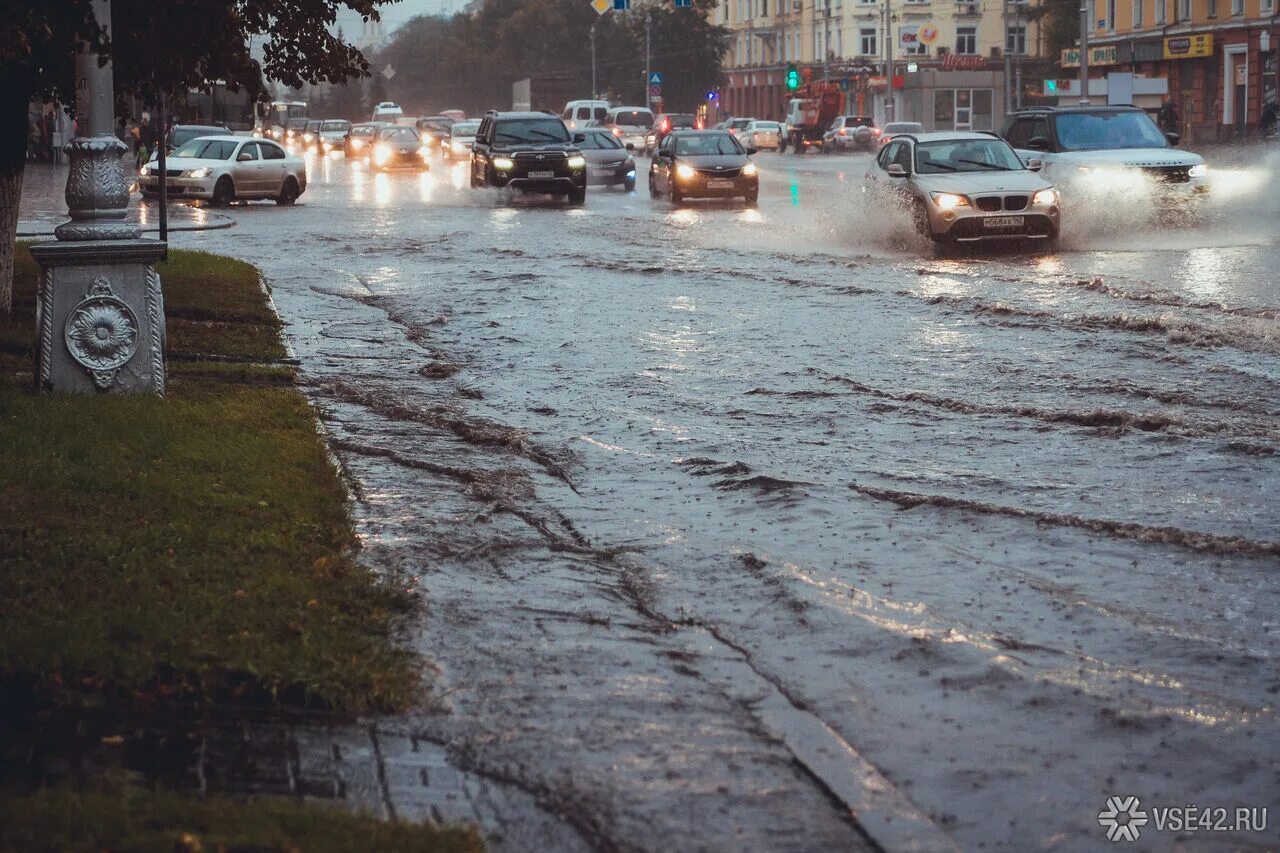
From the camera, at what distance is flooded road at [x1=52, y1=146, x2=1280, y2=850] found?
4.52 meters

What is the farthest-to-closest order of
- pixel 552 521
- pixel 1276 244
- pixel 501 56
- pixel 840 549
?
pixel 501 56, pixel 1276 244, pixel 552 521, pixel 840 549

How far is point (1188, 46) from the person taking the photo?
64.6 meters

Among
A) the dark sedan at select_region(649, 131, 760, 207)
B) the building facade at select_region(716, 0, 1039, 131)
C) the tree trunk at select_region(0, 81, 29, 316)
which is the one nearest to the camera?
the tree trunk at select_region(0, 81, 29, 316)

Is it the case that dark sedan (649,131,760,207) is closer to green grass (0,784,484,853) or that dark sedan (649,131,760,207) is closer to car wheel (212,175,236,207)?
car wheel (212,175,236,207)

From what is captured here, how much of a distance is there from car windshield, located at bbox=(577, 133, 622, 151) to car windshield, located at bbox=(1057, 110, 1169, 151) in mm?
19704

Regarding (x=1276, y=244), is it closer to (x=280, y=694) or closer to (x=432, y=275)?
(x=432, y=275)

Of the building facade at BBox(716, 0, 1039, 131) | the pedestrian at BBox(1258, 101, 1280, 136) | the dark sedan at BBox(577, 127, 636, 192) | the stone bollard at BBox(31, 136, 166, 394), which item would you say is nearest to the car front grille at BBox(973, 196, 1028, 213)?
the stone bollard at BBox(31, 136, 166, 394)

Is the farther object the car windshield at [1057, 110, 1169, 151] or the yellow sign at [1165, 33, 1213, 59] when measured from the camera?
the yellow sign at [1165, 33, 1213, 59]

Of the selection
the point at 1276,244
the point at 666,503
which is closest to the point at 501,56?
the point at 1276,244

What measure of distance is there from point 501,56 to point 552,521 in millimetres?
122654

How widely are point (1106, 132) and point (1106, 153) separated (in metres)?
0.81

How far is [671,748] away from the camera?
468 centimetres

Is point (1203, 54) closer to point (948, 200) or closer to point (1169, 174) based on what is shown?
point (1169, 174)

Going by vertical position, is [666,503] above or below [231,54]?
below
